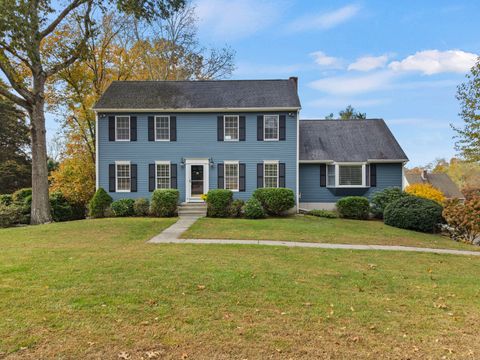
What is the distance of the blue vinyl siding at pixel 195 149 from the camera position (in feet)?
54.1

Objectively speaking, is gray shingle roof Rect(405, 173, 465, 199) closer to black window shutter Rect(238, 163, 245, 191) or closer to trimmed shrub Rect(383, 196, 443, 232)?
trimmed shrub Rect(383, 196, 443, 232)

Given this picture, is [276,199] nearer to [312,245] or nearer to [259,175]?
[259,175]

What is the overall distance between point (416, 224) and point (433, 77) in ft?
30.5

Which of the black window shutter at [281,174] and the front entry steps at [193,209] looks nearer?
the front entry steps at [193,209]

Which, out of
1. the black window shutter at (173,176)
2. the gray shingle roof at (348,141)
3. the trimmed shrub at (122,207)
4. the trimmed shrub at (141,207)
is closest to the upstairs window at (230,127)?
the black window shutter at (173,176)

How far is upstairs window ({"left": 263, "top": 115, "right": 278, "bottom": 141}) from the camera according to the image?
16562 mm

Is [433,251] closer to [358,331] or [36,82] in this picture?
[358,331]

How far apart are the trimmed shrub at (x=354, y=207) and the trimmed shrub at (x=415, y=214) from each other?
1.41 meters

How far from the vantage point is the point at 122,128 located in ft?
54.5

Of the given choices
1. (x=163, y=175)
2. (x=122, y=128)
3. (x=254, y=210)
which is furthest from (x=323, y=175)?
(x=122, y=128)

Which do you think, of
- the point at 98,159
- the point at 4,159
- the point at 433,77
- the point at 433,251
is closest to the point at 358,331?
the point at 433,251

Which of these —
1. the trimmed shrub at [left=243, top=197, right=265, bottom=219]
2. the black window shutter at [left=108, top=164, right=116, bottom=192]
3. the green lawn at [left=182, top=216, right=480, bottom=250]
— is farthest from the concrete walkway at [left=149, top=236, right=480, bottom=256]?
the black window shutter at [left=108, top=164, right=116, bottom=192]

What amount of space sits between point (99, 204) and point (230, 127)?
7505 mm

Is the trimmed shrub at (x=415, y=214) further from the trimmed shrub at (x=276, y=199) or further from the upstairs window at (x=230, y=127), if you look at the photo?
the upstairs window at (x=230, y=127)
